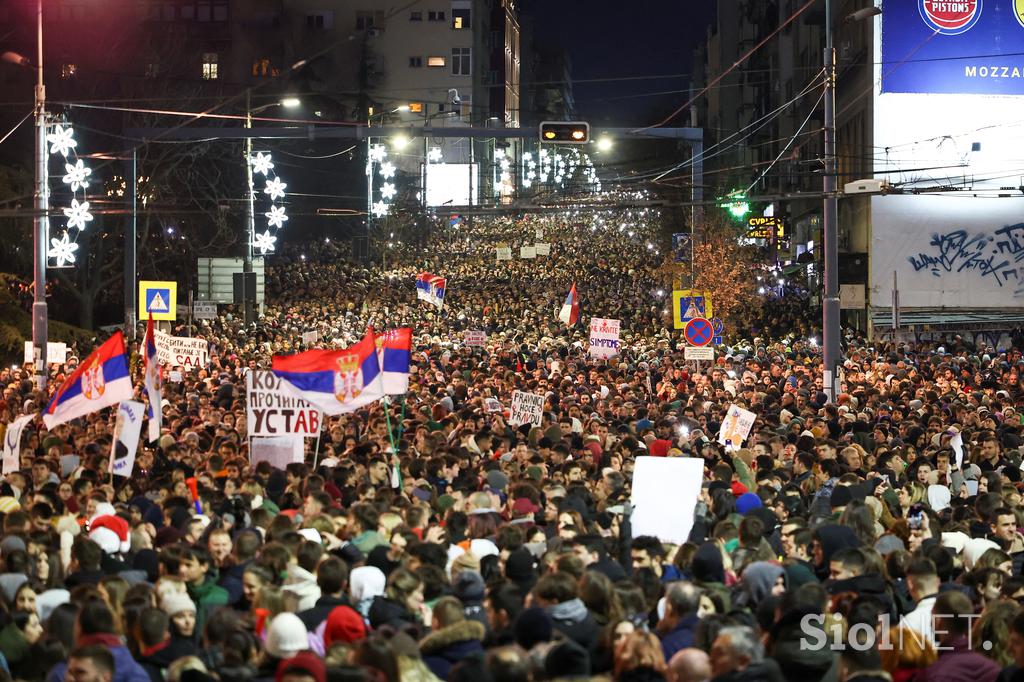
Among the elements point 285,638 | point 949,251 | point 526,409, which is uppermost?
point 949,251

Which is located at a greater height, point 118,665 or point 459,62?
point 459,62

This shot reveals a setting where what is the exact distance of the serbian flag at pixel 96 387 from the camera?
579 inches

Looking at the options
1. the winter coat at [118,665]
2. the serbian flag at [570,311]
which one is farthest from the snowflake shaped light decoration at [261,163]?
the winter coat at [118,665]

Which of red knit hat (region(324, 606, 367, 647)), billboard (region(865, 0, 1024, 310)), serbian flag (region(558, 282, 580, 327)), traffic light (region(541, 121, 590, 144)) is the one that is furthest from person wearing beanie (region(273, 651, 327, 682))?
billboard (region(865, 0, 1024, 310))

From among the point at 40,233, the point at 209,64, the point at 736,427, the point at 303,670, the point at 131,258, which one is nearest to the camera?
the point at 303,670

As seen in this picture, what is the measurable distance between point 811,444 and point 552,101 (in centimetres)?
17072

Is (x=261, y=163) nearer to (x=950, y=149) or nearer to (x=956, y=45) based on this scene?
Result: (x=950, y=149)

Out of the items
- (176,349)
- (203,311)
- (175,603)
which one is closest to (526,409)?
(176,349)

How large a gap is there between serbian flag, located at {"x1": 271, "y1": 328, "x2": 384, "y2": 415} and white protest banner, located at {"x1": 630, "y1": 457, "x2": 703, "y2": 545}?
5.01m

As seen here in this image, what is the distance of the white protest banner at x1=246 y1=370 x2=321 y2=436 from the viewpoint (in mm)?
14695

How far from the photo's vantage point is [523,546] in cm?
905

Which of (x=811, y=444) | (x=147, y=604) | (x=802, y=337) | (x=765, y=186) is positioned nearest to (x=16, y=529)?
(x=147, y=604)

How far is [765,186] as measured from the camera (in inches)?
3105
